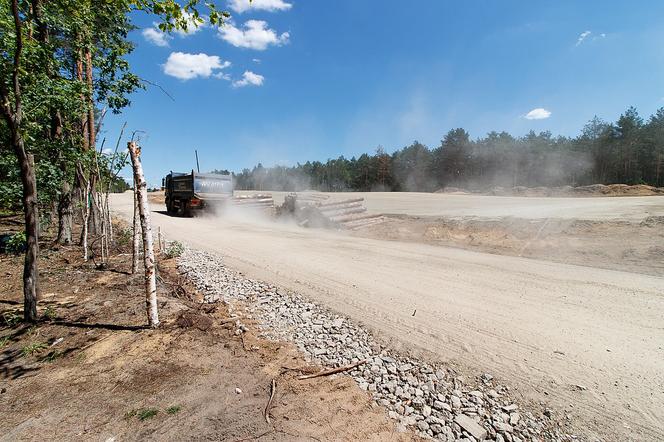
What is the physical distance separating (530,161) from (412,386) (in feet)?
185

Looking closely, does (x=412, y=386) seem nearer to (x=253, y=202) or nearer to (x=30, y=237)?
(x=30, y=237)

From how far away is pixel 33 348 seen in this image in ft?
13.5

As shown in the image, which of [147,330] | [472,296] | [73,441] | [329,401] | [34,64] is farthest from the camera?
[472,296]

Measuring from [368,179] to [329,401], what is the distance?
70110mm

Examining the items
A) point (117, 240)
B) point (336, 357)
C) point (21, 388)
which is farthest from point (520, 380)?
point (117, 240)

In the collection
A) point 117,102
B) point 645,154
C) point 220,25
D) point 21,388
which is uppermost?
point 645,154

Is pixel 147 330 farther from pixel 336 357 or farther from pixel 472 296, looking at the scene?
pixel 472 296

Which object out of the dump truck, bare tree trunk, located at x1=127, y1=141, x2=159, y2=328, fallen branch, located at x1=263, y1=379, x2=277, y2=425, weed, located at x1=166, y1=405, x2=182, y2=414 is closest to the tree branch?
bare tree trunk, located at x1=127, y1=141, x2=159, y2=328

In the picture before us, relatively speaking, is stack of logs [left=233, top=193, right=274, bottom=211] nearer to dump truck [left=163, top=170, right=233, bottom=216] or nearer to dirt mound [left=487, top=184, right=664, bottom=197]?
dump truck [left=163, top=170, right=233, bottom=216]

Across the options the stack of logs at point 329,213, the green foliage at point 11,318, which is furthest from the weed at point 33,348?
the stack of logs at point 329,213

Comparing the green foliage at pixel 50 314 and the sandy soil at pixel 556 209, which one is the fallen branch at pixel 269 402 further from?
the sandy soil at pixel 556 209

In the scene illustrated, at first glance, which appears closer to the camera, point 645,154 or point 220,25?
point 220,25

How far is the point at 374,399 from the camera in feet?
10.1

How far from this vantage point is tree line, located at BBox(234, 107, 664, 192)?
4231 cm
